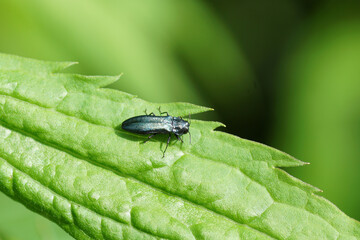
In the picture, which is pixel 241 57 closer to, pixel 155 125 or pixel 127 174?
pixel 155 125

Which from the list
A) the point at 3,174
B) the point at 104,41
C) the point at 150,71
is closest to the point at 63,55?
the point at 104,41

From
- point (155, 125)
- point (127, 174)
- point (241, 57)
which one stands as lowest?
point (127, 174)

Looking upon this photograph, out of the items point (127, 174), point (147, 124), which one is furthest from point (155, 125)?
point (127, 174)

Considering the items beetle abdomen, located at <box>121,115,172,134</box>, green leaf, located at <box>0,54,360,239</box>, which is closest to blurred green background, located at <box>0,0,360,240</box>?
beetle abdomen, located at <box>121,115,172,134</box>

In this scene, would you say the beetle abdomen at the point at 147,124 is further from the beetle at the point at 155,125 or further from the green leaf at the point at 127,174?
the green leaf at the point at 127,174

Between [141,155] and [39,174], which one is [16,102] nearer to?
[39,174]

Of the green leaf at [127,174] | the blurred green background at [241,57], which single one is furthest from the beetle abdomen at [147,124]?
the blurred green background at [241,57]

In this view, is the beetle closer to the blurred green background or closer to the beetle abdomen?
the beetle abdomen
